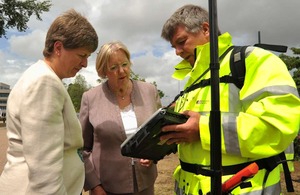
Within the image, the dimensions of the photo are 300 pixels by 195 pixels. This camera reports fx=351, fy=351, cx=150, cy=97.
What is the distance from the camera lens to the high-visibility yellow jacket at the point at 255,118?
5.45 ft

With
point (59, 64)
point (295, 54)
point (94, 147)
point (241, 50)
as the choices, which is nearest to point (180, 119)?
point (241, 50)

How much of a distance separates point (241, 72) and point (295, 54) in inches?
702

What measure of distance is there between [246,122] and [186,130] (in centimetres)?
31

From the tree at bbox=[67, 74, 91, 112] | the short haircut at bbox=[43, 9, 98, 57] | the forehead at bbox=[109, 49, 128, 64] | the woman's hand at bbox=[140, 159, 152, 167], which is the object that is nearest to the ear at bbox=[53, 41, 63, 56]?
the short haircut at bbox=[43, 9, 98, 57]

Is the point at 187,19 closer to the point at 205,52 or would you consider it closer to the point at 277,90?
the point at 205,52

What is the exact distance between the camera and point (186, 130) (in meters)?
1.82

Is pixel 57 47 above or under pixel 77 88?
above

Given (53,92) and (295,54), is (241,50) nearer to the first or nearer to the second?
(53,92)

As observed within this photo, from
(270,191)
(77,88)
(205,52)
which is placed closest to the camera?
(270,191)

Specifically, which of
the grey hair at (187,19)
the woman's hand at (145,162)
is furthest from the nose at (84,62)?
the woman's hand at (145,162)

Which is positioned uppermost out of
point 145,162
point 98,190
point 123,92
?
point 123,92

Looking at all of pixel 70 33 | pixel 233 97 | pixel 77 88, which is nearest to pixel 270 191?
pixel 233 97

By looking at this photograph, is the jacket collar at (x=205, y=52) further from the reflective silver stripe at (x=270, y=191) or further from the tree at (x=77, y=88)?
the tree at (x=77, y=88)

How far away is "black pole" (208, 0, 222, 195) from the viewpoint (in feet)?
4.44
